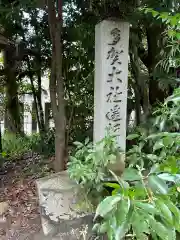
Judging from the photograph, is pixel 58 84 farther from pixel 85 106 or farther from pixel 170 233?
pixel 170 233

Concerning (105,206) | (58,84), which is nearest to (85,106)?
(58,84)

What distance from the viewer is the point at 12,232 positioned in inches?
99.7

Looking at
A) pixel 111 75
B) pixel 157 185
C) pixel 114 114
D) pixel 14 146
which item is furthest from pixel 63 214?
pixel 14 146

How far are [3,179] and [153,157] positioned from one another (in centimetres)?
232

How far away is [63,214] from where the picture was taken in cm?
233

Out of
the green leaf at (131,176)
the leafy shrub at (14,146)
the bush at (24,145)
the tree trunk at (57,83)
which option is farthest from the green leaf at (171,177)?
the leafy shrub at (14,146)

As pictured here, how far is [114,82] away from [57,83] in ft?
2.88

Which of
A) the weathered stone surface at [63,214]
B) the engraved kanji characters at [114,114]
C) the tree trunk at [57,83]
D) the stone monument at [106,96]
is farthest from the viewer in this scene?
the tree trunk at [57,83]

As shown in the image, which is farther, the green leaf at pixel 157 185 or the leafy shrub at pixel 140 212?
the green leaf at pixel 157 185

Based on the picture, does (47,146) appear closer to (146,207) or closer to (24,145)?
(24,145)

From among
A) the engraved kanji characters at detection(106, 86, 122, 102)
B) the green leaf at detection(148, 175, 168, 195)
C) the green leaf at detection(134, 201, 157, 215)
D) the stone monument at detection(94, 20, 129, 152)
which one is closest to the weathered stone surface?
the stone monument at detection(94, 20, 129, 152)

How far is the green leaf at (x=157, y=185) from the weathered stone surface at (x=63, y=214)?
4.76 ft

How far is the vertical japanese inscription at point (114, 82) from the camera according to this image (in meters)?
2.53

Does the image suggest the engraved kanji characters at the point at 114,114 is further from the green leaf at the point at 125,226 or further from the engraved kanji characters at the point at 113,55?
the green leaf at the point at 125,226
